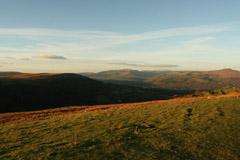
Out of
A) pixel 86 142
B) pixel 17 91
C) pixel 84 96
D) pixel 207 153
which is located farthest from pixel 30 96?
pixel 207 153

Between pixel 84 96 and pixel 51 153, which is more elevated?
pixel 51 153

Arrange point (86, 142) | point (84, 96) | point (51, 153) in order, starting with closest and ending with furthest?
point (51, 153) < point (86, 142) < point (84, 96)

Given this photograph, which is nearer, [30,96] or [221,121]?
[221,121]

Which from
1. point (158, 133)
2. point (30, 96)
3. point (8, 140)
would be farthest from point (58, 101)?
point (158, 133)

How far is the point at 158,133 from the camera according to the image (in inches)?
623

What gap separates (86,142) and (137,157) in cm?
532

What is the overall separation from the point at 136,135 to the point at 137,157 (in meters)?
4.35

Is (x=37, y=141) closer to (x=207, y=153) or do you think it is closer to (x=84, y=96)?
(x=207, y=153)

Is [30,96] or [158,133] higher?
[158,133]

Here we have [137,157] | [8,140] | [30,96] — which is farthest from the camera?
[30,96]

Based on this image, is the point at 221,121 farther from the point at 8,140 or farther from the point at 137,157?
the point at 8,140

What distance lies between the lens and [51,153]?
1195cm

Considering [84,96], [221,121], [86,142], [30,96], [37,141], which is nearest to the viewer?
[86,142]

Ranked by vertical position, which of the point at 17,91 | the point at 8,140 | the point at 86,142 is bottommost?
the point at 17,91
